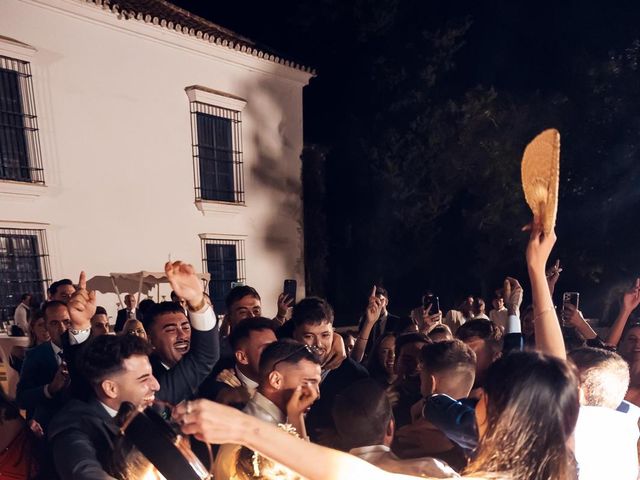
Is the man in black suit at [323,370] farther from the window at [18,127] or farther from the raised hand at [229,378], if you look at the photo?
the window at [18,127]

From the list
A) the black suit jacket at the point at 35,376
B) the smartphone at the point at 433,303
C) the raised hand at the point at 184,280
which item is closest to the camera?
the raised hand at the point at 184,280

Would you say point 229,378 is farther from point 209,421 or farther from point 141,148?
point 141,148

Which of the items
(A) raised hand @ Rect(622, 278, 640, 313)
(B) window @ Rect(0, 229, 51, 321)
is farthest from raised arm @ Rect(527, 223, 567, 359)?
(B) window @ Rect(0, 229, 51, 321)

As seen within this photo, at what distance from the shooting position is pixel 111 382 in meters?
2.14

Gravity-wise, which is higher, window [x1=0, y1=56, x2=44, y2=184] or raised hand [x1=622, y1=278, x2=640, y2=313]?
window [x1=0, y1=56, x2=44, y2=184]

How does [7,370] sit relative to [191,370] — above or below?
below

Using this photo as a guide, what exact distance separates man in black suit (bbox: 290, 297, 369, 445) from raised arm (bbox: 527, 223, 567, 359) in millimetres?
1134

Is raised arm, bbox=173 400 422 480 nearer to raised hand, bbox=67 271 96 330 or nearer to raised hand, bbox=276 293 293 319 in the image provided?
raised hand, bbox=67 271 96 330

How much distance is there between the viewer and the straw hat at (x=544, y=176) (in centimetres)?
190

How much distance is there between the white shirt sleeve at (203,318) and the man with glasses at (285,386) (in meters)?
0.41

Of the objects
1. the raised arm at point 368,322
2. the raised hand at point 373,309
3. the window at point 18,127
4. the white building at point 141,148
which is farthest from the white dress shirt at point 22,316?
the raised hand at point 373,309

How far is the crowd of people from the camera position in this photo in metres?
1.40

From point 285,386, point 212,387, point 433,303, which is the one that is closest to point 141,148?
point 433,303

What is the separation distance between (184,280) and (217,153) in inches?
405
